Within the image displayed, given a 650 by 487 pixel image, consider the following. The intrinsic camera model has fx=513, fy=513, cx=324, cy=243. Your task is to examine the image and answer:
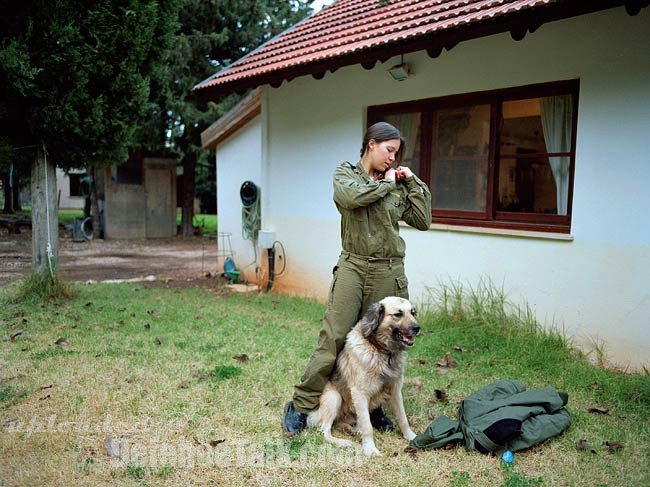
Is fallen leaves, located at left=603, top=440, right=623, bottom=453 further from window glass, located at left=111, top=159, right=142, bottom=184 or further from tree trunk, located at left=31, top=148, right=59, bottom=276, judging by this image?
window glass, located at left=111, top=159, right=142, bottom=184

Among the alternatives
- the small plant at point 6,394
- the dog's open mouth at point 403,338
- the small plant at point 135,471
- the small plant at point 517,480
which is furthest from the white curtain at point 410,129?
the small plant at point 6,394

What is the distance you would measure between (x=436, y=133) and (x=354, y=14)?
2866mm

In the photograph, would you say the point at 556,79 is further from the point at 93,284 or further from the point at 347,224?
the point at 93,284

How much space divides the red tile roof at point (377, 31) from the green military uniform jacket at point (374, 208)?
2020mm

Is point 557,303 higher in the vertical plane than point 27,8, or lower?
lower

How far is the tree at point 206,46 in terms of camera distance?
46.6 feet

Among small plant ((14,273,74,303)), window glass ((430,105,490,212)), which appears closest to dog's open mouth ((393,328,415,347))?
window glass ((430,105,490,212))

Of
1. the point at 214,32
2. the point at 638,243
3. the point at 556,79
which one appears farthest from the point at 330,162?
the point at 214,32

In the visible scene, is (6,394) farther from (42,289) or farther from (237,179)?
(237,179)

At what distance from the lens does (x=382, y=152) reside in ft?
11.3

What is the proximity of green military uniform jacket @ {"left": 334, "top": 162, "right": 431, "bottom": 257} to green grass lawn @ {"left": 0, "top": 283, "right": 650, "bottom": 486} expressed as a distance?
1326 mm

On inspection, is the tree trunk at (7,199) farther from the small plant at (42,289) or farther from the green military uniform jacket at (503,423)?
the green military uniform jacket at (503,423)

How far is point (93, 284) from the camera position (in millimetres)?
8930

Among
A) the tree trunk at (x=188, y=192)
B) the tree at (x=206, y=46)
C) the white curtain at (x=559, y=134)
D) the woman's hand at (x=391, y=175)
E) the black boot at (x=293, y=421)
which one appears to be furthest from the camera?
the tree trunk at (x=188, y=192)
